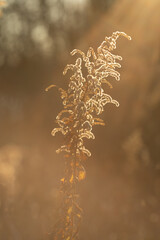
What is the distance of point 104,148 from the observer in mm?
9719

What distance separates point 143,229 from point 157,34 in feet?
23.6

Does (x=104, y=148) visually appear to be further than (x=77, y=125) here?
Yes

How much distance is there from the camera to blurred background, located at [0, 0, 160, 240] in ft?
21.9

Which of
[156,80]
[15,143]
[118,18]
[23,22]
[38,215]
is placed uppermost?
[23,22]

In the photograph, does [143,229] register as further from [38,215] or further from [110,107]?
[110,107]

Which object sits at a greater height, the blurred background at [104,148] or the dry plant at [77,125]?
the blurred background at [104,148]

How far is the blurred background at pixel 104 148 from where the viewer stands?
263 inches

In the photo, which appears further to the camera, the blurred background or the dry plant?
the blurred background

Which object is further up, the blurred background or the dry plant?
the blurred background

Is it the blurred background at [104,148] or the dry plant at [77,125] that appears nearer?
the dry plant at [77,125]

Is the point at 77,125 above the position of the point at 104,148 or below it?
below

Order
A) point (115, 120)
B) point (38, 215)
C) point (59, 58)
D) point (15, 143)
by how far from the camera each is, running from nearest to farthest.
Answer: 1. point (38, 215)
2. point (115, 120)
3. point (15, 143)
4. point (59, 58)

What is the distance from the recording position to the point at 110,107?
35.8 feet

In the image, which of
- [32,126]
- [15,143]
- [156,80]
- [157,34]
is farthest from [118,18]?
[15,143]
